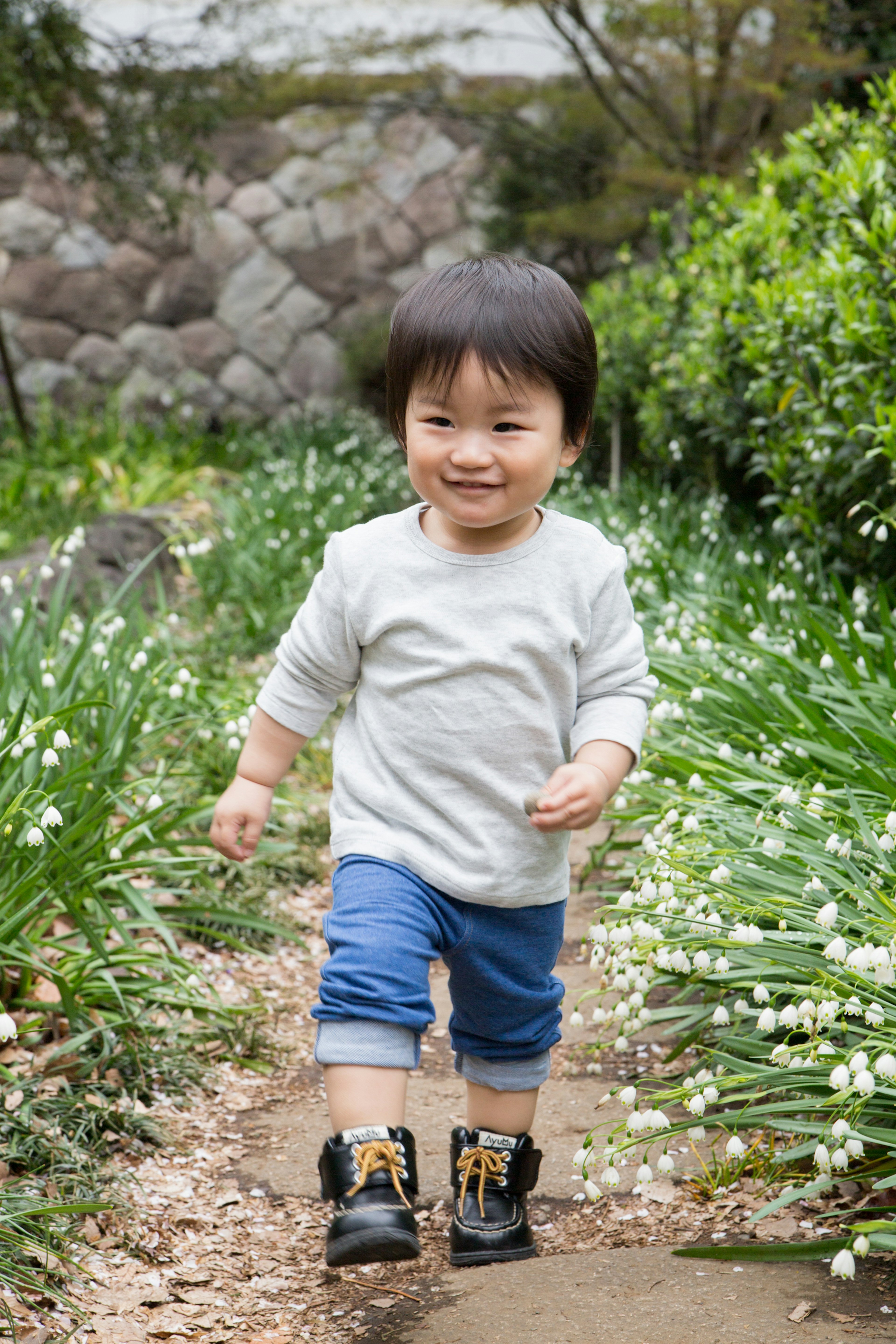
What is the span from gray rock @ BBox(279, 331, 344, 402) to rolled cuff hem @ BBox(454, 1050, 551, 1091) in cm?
1006

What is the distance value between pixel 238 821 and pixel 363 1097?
1.52 feet

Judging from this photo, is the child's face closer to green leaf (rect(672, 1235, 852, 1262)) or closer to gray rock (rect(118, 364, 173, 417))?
green leaf (rect(672, 1235, 852, 1262))

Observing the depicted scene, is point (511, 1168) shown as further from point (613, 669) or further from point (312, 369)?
point (312, 369)

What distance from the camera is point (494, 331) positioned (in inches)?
64.7

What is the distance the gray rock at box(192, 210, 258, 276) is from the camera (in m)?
11.0

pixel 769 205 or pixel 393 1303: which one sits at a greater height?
pixel 769 205

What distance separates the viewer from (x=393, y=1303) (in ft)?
5.61

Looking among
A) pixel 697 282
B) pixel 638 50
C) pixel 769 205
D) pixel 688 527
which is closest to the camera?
pixel 769 205

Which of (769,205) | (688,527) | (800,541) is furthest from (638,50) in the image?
(800,541)

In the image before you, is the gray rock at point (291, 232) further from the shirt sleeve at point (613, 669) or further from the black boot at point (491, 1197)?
the black boot at point (491, 1197)

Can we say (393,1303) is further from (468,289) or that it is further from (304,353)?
(304,353)

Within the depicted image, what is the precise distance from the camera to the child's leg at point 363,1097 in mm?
1576

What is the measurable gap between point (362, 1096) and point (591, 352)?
1096 mm

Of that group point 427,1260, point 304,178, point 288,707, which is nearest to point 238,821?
point 288,707
